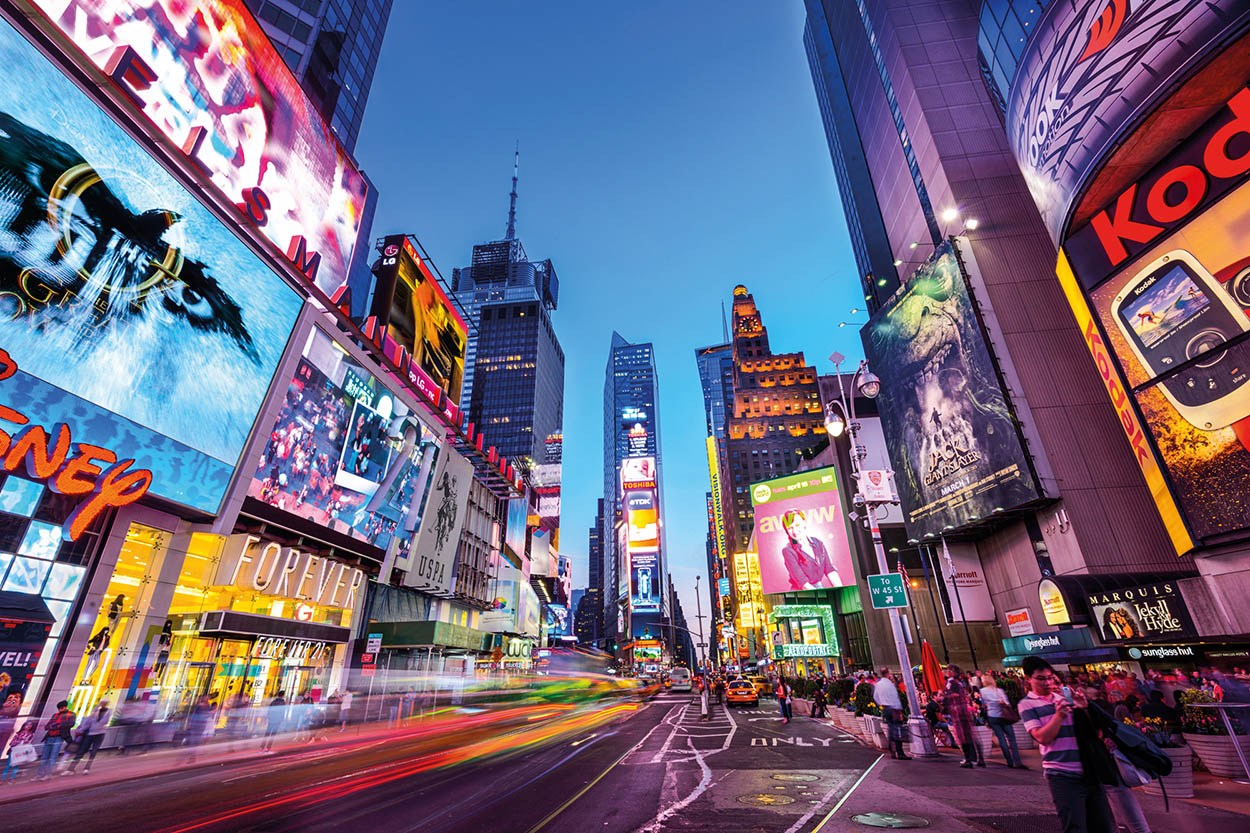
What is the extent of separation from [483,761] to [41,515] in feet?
54.0

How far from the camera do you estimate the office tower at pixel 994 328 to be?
26.2 m

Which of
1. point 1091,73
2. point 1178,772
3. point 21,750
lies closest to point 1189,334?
point 1091,73

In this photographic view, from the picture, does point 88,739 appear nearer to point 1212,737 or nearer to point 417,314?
point 1212,737

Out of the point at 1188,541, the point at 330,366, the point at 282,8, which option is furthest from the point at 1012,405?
the point at 282,8

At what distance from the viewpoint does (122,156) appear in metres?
17.6

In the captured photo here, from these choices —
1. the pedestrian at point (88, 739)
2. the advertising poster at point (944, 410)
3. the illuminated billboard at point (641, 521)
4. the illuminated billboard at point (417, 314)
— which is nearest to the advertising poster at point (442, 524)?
the illuminated billboard at point (417, 314)

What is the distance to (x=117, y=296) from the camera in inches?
682

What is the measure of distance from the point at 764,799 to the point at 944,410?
3041 cm

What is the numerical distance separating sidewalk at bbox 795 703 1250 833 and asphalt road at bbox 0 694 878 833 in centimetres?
76

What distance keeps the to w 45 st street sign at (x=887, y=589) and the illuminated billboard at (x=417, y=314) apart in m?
32.6

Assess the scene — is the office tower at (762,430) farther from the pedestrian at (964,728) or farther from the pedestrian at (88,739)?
the pedestrian at (88,739)

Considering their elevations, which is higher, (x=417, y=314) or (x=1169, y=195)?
(x=417, y=314)

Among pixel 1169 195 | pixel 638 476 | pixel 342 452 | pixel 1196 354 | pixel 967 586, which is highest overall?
pixel 638 476

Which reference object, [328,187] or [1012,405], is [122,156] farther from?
[1012,405]
